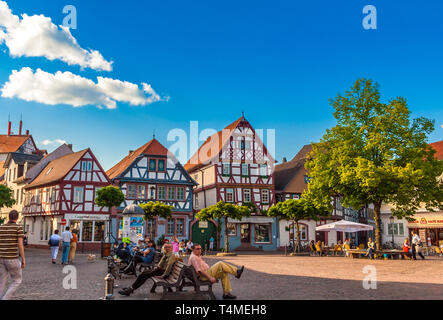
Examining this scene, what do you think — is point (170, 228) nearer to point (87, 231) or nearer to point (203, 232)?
point (203, 232)

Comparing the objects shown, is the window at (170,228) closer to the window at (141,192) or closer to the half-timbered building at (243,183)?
the half-timbered building at (243,183)

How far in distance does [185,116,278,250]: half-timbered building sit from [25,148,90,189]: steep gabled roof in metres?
12.0

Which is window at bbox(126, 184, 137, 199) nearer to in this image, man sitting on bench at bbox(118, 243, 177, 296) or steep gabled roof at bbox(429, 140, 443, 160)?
man sitting on bench at bbox(118, 243, 177, 296)

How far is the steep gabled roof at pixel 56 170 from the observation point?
37844 mm

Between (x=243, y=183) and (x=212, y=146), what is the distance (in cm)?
598

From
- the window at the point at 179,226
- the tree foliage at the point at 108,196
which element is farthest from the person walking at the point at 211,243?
the tree foliage at the point at 108,196

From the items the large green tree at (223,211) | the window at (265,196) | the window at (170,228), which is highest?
the window at (265,196)

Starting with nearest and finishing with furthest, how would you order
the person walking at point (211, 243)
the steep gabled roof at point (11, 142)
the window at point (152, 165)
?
the person walking at point (211, 243), the window at point (152, 165), the steep gabled roof at point (11, 142)

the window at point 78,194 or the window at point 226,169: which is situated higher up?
the window at point 226,169

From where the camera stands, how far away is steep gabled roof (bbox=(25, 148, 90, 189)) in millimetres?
37844

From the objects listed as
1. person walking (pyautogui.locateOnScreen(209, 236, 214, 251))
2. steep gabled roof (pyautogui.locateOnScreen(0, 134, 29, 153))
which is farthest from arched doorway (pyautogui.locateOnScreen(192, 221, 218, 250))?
steep gabled roof (pyautogui.locateOnScreen(0, 134, 29, 153))

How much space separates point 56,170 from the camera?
133 ft
